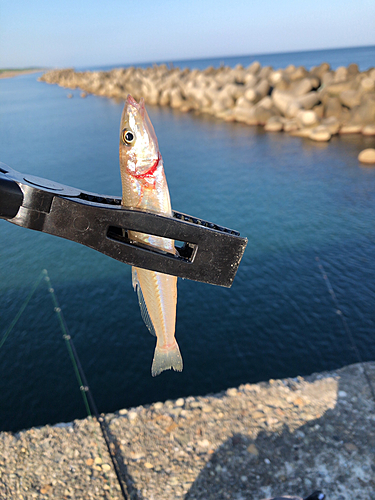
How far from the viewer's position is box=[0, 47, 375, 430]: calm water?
43.1 ft

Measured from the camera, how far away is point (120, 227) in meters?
2.68

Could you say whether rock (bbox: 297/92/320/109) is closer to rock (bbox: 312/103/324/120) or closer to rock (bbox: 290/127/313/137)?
rock (bbox: 312/103/324/120)

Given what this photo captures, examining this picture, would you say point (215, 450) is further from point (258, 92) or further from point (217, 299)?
point (258, 92)

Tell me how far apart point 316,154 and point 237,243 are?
35042mm

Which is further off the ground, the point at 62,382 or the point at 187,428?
the point at 187,428

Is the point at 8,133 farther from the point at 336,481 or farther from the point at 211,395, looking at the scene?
the point at 336,481

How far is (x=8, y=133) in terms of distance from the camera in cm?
4078

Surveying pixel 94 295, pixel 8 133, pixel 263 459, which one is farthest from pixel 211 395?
pixel 8 133

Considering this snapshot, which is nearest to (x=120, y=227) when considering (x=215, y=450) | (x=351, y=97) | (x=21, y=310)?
(x=215, y=450)

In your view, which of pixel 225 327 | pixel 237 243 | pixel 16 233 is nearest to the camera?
pixel 237 243

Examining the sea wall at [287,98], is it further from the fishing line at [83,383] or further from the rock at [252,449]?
the rock at [252,449]

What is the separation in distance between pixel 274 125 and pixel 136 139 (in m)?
42.0

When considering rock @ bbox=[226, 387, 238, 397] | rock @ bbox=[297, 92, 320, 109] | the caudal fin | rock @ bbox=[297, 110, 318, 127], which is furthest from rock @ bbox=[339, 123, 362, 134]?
the caudal fin

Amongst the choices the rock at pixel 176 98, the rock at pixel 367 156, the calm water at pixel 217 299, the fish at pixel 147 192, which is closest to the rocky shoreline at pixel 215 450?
the calm water at pixel 217 299
